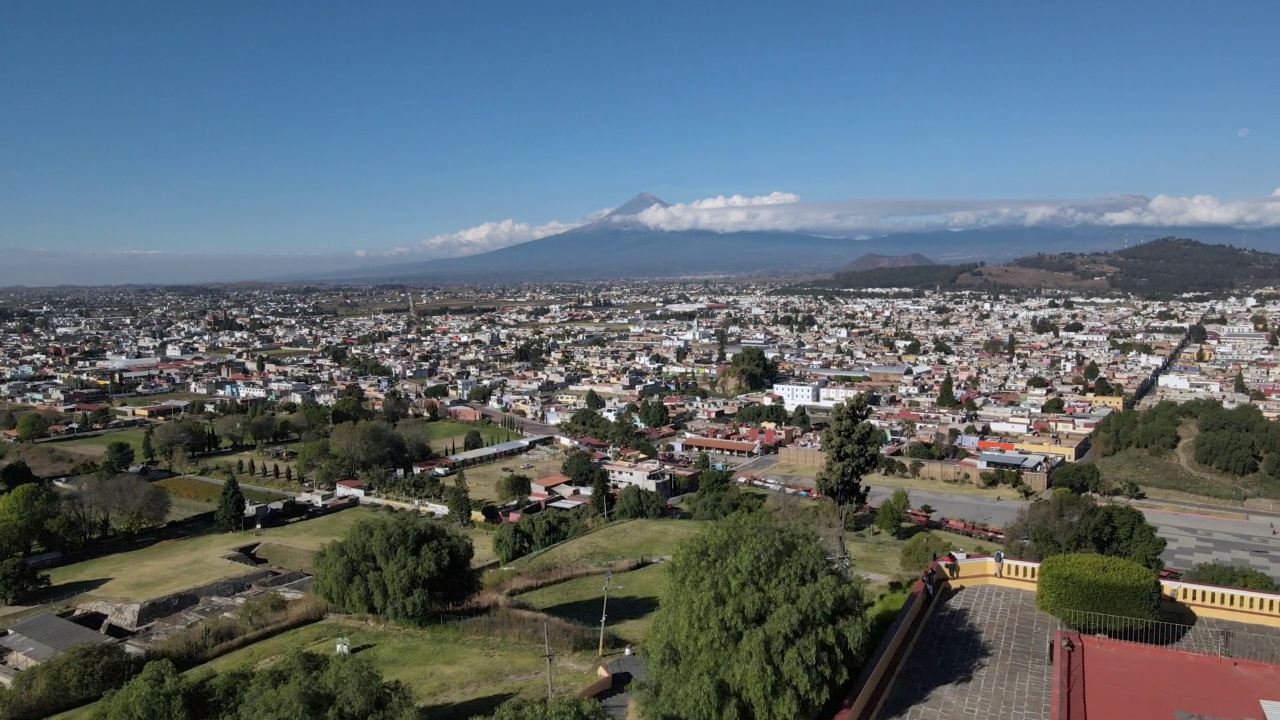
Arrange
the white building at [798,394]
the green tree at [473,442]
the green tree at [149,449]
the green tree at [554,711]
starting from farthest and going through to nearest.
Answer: the white building at [798,394] < the green tree at [473,442] < the green tree at [149,449] < the green tree at [554,711]

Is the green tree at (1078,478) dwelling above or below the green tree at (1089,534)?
below

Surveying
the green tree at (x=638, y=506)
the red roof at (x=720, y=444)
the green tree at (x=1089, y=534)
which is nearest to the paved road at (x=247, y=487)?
the green tree at (x=638, y=506)

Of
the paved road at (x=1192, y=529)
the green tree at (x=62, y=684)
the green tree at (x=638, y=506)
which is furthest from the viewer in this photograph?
the green tree at (x=638, y=506)

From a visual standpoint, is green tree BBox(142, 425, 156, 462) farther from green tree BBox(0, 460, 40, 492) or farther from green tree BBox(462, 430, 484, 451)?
green tree BBox(462, 430, 484, 451)

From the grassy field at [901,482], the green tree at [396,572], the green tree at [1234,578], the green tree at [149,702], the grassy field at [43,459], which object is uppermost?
the green tree at [149,702]

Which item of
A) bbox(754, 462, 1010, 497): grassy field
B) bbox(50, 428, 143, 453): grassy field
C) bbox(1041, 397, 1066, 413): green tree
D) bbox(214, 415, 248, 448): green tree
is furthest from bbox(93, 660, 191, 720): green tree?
bbox(1041, 397, 1066, 413): green tree

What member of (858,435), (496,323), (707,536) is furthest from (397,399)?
(496,323)

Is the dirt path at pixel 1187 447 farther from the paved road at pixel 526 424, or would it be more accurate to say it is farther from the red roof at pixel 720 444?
the paved road at pixel 526 424

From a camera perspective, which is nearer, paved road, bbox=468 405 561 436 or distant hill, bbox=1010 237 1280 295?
paved road, bbox=468 405 561 436
